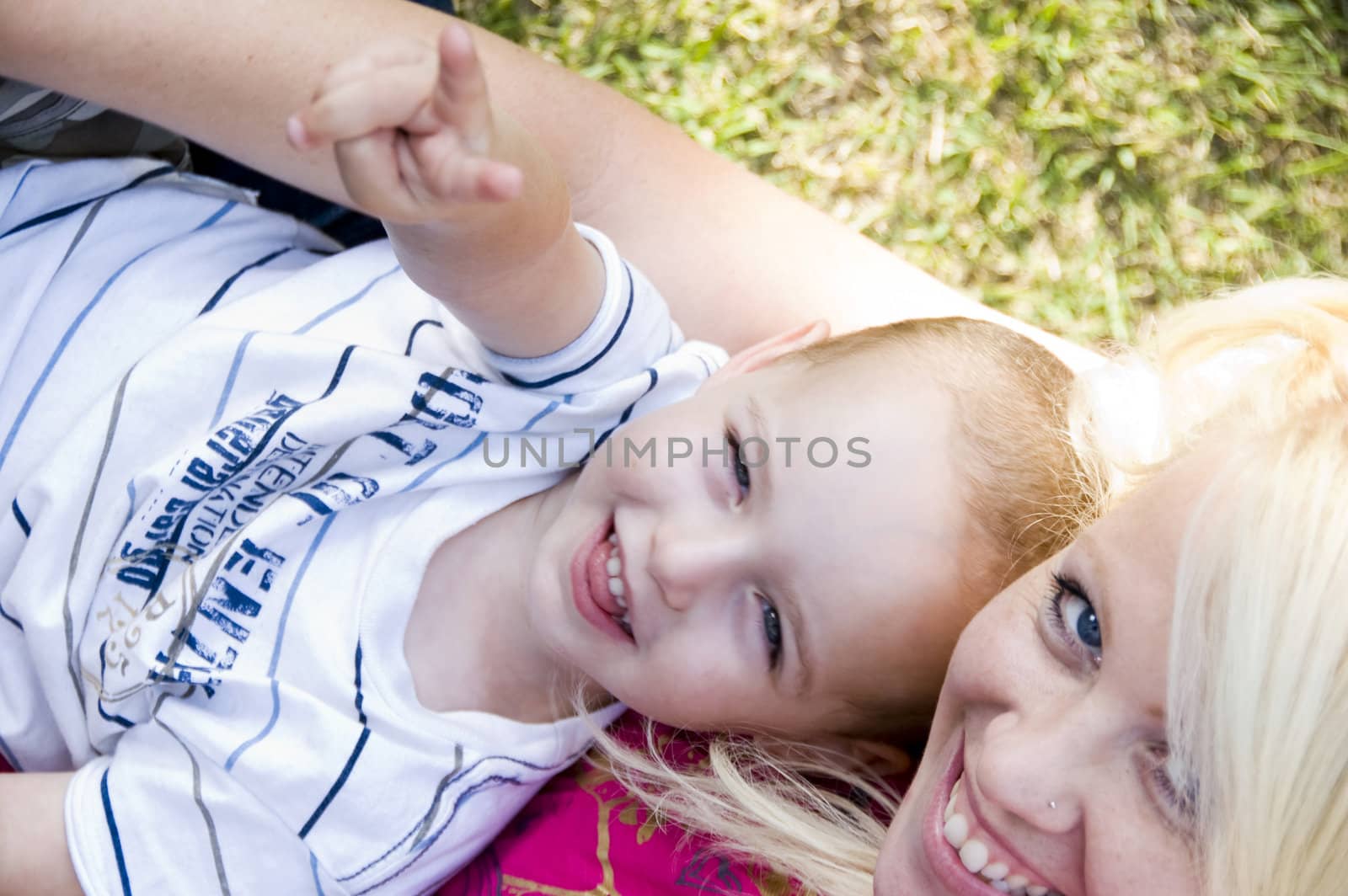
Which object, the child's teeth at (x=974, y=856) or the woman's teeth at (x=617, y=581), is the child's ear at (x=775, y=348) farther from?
the child's teeth at (x=974, y=856)

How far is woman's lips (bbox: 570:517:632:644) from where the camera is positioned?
1.12 metres

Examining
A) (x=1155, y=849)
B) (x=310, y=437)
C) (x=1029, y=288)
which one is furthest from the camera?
(x=1029, y=288)

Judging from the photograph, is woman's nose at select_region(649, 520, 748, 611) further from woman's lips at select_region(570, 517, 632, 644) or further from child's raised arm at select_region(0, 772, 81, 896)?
child's raised arm at select_region(0, 772, 81, 896)

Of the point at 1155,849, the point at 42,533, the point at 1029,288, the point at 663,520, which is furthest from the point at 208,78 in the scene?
the point at 1029,288

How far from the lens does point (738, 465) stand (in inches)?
44.4

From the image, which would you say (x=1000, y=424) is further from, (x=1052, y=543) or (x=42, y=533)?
(x=42, y=533)

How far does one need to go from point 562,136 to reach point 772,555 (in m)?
0.56

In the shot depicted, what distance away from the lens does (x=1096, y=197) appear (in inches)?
73.7

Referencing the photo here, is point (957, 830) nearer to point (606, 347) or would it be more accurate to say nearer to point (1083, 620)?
point (1083, 620)

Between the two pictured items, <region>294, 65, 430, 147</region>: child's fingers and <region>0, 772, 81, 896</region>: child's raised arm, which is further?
<region>0, 772, 81, 896</region>: child's raised arm

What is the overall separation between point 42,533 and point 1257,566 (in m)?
1.13

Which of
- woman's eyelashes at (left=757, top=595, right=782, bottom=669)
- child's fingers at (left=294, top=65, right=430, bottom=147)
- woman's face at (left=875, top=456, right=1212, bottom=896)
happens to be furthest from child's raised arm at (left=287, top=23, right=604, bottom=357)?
woman's face at (left=875, top=456, right=1212, bottom=896)

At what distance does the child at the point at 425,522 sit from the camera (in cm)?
107

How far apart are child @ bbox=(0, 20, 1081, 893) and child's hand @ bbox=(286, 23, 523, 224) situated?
0.46ft
